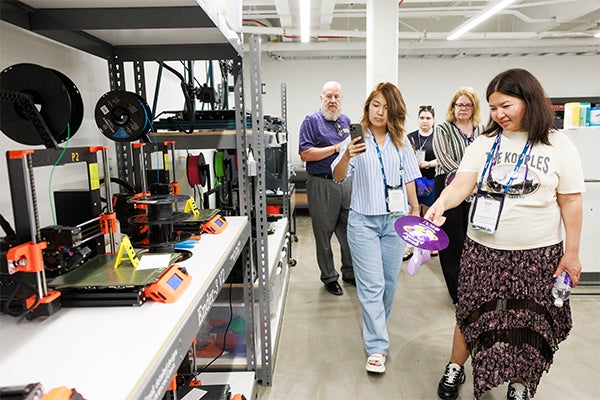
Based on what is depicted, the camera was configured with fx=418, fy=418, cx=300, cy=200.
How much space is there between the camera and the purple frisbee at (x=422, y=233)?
5.69 feet

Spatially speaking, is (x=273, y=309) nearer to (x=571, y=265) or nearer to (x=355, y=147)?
(x=355, y=147)

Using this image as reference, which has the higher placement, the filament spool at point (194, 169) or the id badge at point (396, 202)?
the filament spool at point (194, 169)

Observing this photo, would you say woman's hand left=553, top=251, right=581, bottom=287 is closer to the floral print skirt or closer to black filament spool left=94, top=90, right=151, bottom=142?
the floral print skirt

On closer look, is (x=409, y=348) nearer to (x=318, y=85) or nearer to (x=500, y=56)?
(x=318, y=85)

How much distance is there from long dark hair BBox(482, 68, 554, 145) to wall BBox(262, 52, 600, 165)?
5991 mm

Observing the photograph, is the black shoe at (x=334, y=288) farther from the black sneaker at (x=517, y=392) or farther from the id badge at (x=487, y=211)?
the id badge at (x=487, y=211)

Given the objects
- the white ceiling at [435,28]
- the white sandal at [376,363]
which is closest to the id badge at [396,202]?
the white sandal at [376,363]

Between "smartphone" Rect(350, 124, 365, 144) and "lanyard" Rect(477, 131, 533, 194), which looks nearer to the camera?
"lanyard" Rect(477, 131, 533, 194)

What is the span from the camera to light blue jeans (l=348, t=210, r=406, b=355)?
2.27 metres

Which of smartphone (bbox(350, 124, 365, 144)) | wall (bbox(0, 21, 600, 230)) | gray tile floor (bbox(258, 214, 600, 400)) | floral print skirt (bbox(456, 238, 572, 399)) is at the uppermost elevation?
wall (bbox(0, 21, 600, 230))

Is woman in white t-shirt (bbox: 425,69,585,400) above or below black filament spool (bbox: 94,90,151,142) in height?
below

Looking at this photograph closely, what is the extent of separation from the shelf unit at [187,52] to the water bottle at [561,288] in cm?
131

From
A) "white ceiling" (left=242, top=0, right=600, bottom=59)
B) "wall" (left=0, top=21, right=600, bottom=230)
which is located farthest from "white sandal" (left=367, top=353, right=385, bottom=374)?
"wall" (left=0, top=21, right=600, bottom=230)

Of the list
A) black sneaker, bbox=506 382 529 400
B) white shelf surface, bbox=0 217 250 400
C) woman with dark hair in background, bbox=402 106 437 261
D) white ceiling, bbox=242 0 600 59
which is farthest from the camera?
white ceiling, bbox=242 0 600 59
